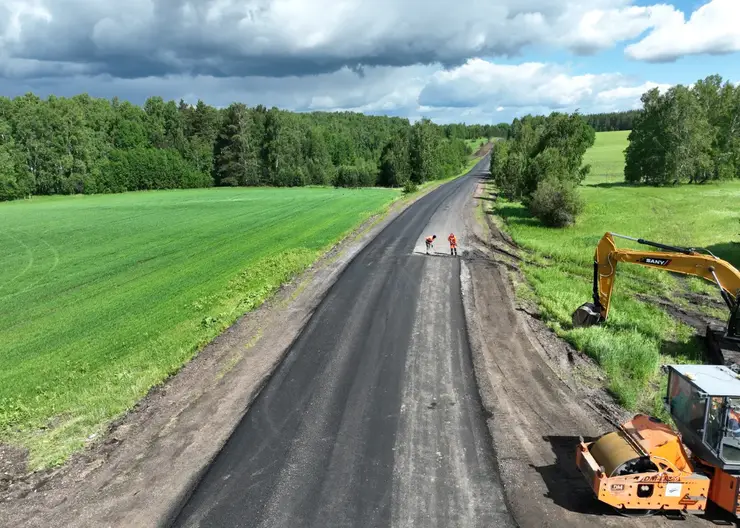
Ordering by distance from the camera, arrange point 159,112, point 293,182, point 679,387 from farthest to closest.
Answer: point 159,112
point 293,182
point 679,387

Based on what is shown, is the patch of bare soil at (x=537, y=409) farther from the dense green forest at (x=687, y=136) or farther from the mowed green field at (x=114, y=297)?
the dense green forest at (x=687, y=136)

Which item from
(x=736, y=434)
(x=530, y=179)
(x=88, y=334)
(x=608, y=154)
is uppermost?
(x=608, y=154)

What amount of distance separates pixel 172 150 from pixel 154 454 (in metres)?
101

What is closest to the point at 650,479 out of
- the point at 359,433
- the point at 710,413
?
the point at 710,413

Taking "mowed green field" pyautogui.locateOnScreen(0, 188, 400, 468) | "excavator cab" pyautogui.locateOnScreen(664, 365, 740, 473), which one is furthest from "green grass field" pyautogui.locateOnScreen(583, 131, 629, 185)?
"excavator cab" pyautogui.locateOnScreen(664, 365, 740, 473)

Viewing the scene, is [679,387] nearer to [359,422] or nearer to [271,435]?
[359,422]

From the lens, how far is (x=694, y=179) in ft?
240

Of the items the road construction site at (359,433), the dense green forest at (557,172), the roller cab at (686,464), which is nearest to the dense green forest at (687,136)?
the dense green forest at (557,172)

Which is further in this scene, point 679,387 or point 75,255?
point 75,255

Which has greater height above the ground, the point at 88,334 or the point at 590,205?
the point at 590,205

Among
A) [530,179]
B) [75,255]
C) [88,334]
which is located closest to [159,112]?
[75,255]

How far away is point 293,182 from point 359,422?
93.2 meters

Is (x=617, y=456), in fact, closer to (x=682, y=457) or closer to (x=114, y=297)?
(x=682, y=457)

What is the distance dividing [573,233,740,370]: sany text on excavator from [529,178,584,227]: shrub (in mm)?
22281
